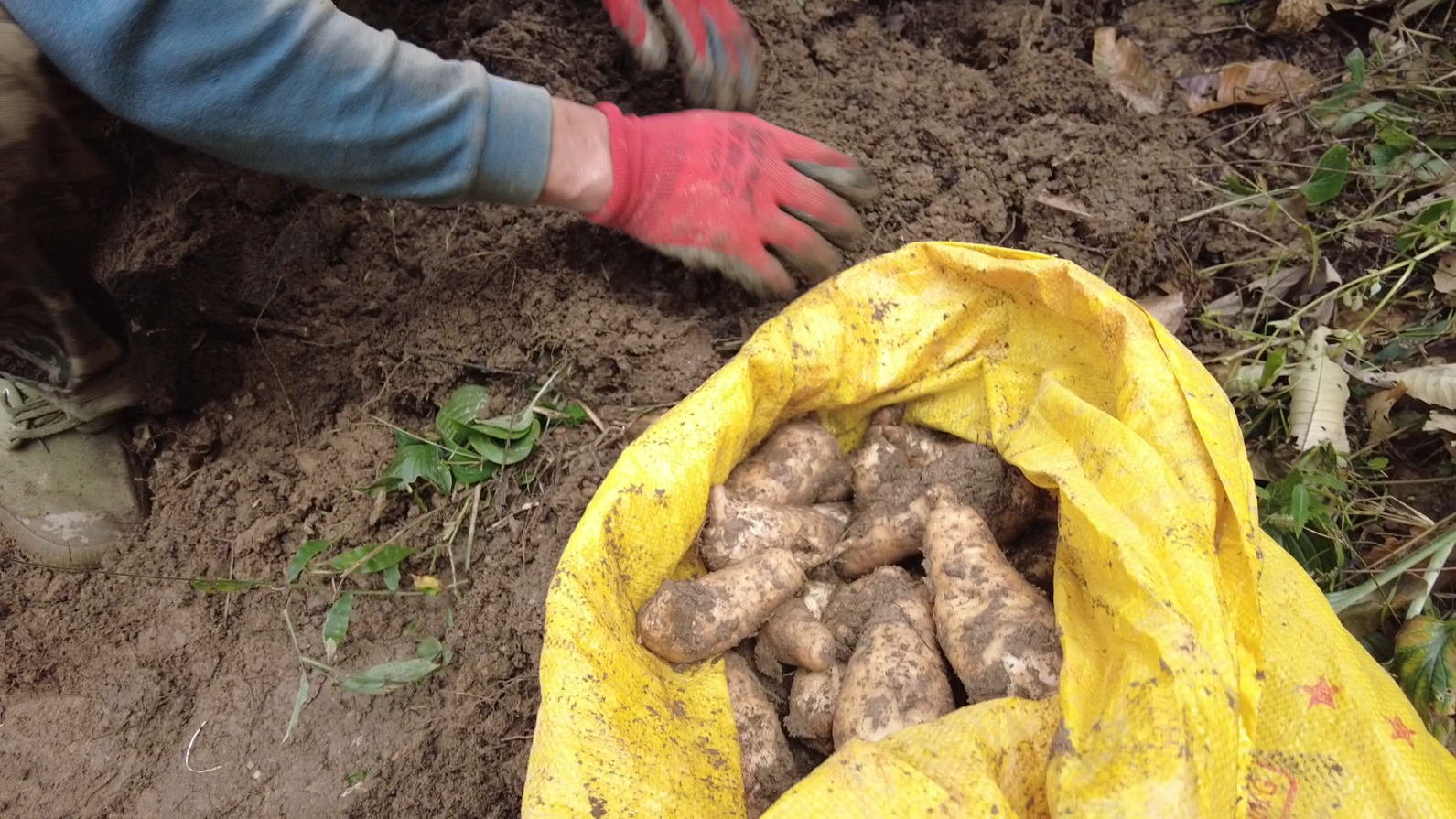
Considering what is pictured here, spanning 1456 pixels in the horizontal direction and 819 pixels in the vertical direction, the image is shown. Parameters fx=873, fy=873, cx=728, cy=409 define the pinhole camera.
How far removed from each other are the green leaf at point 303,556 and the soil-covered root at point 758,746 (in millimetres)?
877

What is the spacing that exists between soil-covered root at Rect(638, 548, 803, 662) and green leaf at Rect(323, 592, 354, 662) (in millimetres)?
631

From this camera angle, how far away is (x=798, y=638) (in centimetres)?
148

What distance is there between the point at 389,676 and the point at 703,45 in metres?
1.45

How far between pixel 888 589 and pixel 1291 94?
1633 millimetres

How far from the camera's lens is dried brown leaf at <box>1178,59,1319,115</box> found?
6.99ft

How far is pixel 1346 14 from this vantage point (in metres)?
2.20

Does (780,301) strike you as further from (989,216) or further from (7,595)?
(7,595)

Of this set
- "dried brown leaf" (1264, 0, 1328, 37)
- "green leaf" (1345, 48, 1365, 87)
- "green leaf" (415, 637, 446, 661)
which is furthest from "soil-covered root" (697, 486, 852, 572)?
"dried brown leaf" (1264, 0, 1328, 37)

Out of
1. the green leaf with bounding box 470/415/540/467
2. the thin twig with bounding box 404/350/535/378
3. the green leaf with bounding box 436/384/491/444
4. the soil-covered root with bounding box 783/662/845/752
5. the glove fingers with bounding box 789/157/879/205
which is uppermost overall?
the glove fingers with bounding box 789/157/879/205

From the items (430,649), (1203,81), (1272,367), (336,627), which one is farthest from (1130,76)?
(336,627)

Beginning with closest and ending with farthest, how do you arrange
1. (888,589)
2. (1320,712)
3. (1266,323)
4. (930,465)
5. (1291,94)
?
(1320,712)
(888,589)
(930,465)
(1266,323)
(1291,94)

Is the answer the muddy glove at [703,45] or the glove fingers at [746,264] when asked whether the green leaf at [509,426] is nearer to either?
the glove fingers at [746,264]

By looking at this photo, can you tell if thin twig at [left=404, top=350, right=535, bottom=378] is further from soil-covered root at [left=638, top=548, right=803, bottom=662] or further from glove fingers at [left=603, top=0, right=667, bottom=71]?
glove fingers at [left=603, top=0, right=667, bottom=71]

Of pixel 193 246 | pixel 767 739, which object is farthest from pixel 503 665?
pixel 193 246
